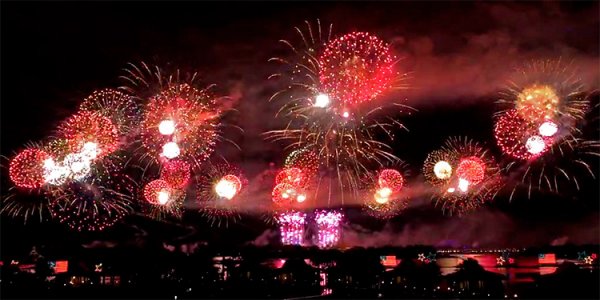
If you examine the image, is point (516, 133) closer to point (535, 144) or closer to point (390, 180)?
point (535, 144)

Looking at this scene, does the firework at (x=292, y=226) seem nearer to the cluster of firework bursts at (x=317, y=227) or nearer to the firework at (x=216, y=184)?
the cluster of firework bursts at (x=317, y=227)

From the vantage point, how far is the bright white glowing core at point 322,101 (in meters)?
12.0

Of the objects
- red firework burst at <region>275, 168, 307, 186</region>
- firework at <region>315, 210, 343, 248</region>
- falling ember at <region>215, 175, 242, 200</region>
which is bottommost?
firework at <region>315, 210, 343, 248</region>

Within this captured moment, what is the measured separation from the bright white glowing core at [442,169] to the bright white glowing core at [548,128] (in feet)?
12.5

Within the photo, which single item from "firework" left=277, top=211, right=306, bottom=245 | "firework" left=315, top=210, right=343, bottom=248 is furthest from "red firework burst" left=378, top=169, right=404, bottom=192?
"firework" left=277, top=211, right=306, bottom=245

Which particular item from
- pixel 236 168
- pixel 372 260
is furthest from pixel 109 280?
pixel 372 260

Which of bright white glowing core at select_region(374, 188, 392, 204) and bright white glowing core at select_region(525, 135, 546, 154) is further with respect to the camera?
bright white glowing core at select_region(374, 188, 392, 204)

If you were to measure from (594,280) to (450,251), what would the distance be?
4772 mm

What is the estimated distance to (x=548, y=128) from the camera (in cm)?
1199

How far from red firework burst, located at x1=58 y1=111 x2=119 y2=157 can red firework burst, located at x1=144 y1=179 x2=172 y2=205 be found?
10.0 feet

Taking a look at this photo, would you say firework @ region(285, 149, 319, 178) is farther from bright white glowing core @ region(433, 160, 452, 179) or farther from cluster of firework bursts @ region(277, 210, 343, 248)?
cluster of firework bursts @ region(277, 210, 343, 248)

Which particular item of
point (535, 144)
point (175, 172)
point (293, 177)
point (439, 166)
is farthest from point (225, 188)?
point (535, 144)

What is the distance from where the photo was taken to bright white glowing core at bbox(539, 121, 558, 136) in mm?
11989

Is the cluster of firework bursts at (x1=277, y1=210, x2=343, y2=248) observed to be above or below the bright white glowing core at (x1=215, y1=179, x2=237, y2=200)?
below
